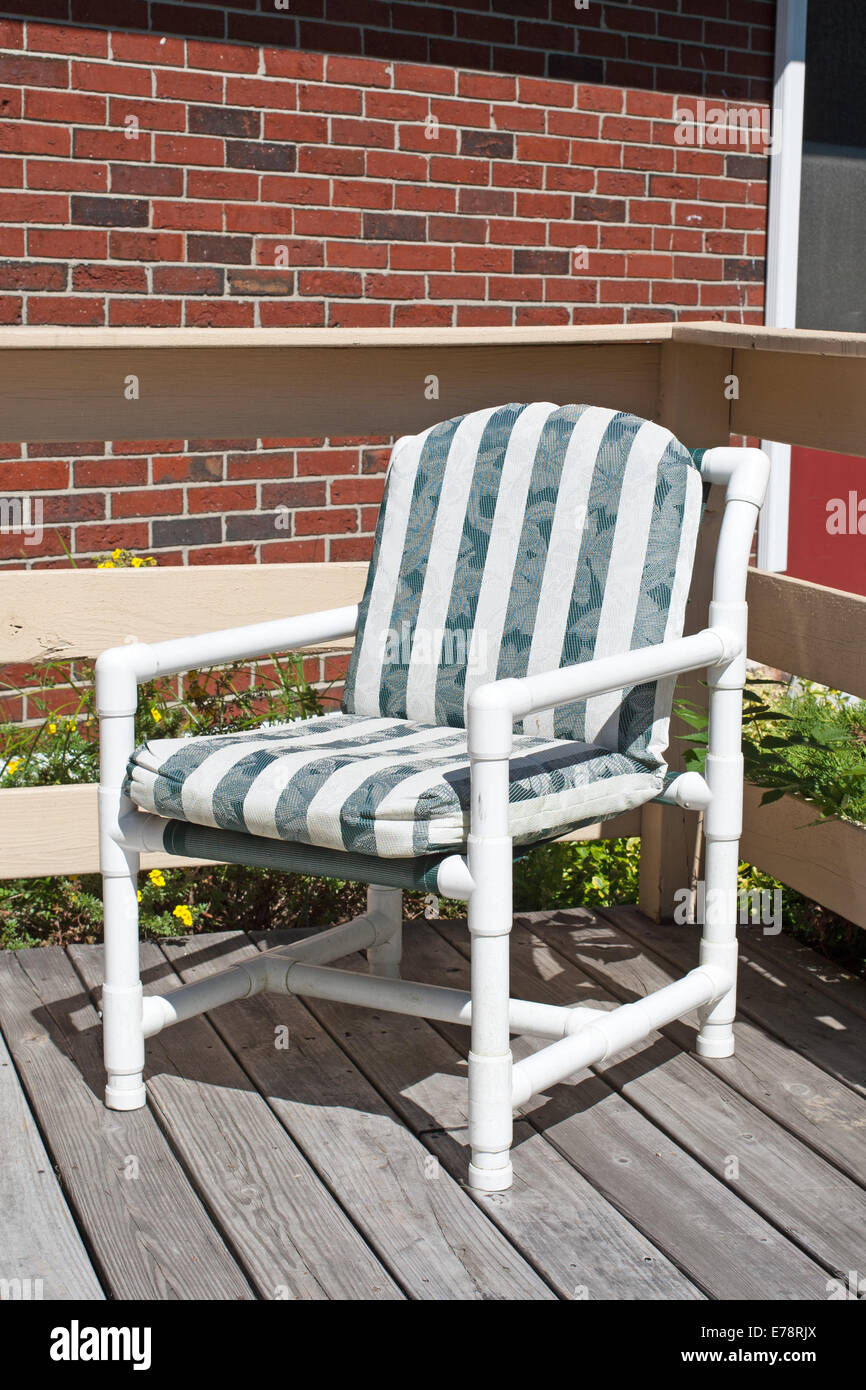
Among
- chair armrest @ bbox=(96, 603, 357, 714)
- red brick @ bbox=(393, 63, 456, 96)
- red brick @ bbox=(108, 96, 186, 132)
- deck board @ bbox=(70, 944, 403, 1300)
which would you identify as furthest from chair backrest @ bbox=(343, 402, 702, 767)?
red brick @ bbox=(393, 63, 456, 96)

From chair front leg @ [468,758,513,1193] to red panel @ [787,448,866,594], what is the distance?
3541 millimetres

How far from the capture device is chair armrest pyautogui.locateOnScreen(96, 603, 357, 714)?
2.01m

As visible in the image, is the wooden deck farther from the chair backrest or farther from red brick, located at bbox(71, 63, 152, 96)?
red brick, located at bbox(71, 63, 152, 96)

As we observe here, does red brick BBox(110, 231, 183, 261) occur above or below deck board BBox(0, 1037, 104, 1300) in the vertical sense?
above

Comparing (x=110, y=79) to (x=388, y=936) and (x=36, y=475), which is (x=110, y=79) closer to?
(x=36, y=475)

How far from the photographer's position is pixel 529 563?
7.42 feet

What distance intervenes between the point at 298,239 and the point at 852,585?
7.51 ft

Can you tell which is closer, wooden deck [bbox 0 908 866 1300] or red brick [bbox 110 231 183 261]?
wooden deck [bbox 0 908 866 1300]

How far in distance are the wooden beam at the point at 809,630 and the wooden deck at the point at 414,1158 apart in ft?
1.76

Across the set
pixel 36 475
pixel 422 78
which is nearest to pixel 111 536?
pixel 36 475

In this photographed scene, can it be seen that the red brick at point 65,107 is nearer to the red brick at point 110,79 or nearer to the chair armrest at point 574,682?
the red brick at point 110,79

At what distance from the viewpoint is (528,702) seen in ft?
5.87

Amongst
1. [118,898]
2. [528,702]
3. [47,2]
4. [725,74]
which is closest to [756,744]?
[528,702]
